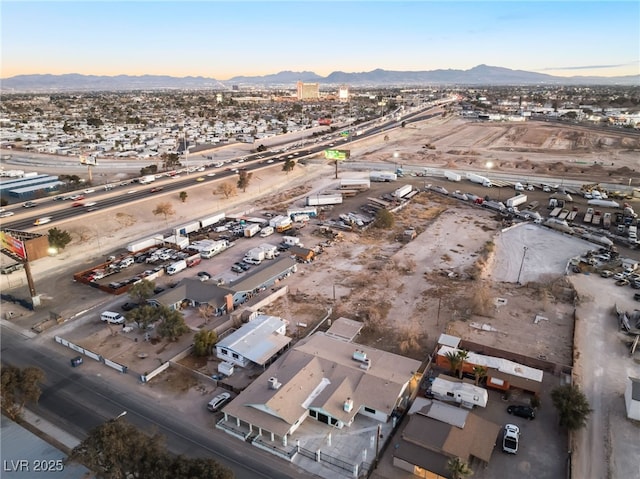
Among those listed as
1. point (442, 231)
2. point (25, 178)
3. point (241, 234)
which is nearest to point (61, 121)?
point (25, 178)

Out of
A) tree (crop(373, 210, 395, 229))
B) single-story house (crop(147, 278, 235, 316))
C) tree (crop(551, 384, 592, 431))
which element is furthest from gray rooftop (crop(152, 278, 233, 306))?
tree (crop(373, 210, 395, 229))

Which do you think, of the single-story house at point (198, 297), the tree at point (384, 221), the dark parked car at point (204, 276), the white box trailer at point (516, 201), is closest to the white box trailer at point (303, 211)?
the tree at point (384, 221)

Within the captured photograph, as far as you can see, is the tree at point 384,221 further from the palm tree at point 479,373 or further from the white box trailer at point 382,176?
the palm tree at point 479,373

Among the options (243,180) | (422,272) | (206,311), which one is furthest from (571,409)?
(243,180)

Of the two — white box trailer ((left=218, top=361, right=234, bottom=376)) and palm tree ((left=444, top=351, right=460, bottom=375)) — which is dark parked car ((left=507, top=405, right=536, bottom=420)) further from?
white box trailer ((left=218, top=361, right=234, bottom=376))

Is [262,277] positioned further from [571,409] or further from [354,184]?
[354,184]

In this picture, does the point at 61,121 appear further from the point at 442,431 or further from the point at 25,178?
the point at 442,431
